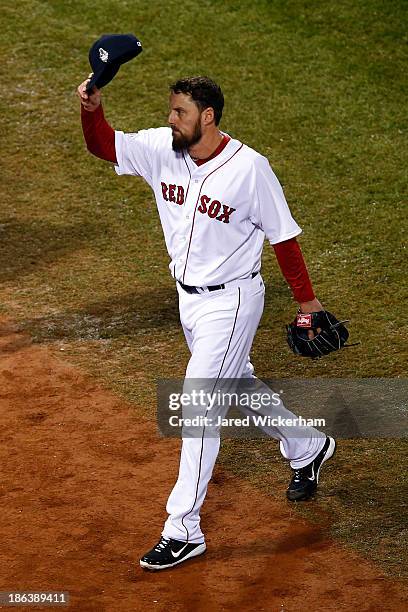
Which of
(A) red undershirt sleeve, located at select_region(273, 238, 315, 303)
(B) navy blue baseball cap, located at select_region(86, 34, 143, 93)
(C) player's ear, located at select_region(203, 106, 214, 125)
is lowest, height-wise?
(A) red undershirt sleeve, located at select_region(273, 238, 315, 303)

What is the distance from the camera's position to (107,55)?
6.06 meters

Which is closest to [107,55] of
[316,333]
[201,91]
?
[201,91]

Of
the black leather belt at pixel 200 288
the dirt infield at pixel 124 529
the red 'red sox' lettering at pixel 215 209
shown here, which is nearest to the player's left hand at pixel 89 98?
the red 'red sox' lettering at pixel 215 209

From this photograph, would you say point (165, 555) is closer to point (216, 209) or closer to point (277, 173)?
point (216, 209)

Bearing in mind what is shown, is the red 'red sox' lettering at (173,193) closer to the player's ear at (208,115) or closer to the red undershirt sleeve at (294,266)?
the player's ear at (208,115)

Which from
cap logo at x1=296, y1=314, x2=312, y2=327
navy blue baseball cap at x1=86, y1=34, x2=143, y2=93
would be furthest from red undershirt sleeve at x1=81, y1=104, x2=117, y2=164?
cap logo at x1=296, y1=314, x2=312, y2=327

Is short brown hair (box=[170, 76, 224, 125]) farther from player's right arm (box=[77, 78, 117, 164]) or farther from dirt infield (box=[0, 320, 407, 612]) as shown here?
dirt infield (box=[0, 320, 407, 612])

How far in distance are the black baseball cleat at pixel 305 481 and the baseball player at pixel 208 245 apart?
0.68 metres

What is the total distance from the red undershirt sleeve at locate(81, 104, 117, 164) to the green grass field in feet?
5.66

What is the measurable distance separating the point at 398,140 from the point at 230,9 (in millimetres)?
2636

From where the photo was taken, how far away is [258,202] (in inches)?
234

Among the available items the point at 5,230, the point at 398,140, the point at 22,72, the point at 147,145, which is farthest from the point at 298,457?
the point at 22,72

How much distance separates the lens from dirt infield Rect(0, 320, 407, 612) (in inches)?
227

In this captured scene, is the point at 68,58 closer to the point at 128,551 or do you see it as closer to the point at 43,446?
the point at 43,446
